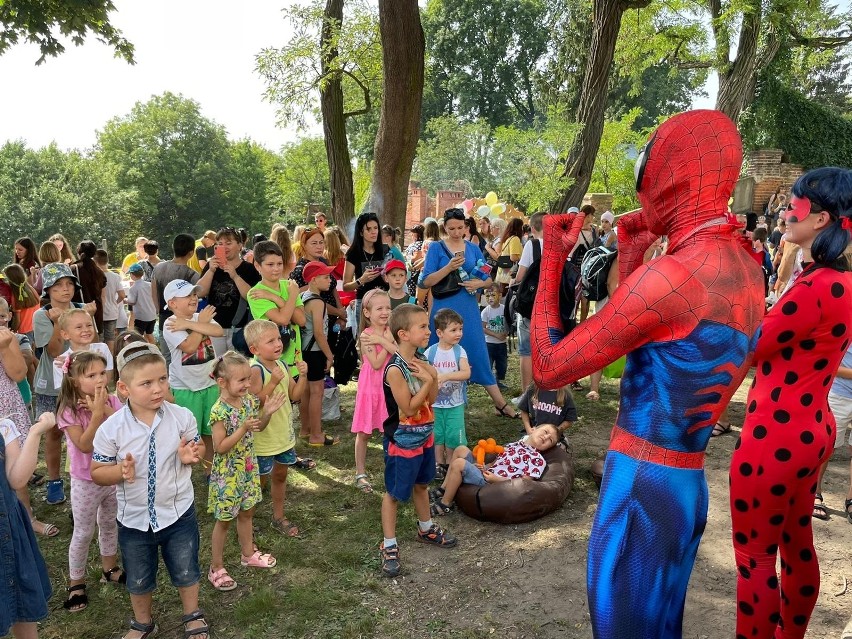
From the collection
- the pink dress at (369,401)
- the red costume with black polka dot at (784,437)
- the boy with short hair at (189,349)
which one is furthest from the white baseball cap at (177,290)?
the red costume with black polka dot at (784,437)

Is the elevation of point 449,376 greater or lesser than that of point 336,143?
lesser

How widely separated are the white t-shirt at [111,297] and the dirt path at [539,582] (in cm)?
531

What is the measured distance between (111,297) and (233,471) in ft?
16.8

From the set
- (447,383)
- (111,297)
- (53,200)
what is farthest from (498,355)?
(53,200)

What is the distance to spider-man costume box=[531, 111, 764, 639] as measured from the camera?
1661 millimetres

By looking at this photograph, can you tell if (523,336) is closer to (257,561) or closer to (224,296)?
(224,296)

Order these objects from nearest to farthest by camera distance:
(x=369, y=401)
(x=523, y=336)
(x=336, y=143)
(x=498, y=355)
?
(x=369, y=401)
(x=523, y=336)
(x=498, y=355)
(x=336, y=143)

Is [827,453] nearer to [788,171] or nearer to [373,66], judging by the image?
[373,66]

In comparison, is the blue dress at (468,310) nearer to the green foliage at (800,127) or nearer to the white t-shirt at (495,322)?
the white t-shirt at (495,322)

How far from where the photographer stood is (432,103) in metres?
43.6

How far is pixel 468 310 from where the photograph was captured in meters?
5.68

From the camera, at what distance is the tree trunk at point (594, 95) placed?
10125 millimetres

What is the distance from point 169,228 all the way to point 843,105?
174ft

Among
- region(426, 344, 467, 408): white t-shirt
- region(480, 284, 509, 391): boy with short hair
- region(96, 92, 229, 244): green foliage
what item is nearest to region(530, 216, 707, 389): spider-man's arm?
region(426, 344, 467, 408): white t-shirt
